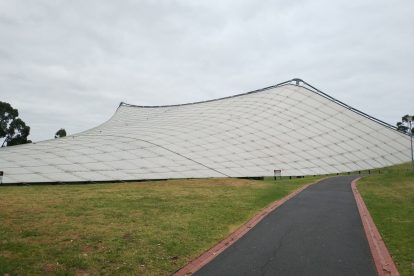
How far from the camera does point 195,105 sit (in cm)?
6178

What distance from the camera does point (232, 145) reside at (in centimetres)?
3862

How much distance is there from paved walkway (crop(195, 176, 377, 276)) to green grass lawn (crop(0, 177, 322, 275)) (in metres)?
1.01


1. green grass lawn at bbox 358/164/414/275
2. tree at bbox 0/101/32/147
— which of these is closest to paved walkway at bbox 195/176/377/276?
green grass lawn at bbox 358/164/414/275

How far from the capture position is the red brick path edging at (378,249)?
28.5 feet

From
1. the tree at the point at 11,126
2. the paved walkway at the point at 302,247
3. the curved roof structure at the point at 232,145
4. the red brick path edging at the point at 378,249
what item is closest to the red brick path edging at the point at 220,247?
the paved walkway at the point at 302,247

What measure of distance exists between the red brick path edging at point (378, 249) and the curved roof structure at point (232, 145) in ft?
Answer: 59.2

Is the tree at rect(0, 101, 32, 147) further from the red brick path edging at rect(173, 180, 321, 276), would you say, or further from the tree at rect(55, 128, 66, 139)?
the red brick path edging at rect(173, 180, 321, 276)

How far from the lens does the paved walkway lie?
29.2ft

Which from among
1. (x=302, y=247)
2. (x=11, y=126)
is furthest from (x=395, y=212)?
(x=11, y=126)

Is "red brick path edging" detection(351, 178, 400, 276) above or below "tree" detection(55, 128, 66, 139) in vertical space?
below

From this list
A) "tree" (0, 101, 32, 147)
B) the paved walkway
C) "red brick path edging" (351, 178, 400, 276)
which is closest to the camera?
"red brick path edging" (351, 178, 400, 276)

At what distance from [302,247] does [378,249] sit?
197 cm

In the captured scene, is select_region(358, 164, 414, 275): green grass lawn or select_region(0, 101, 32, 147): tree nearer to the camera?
select_region(358, 164, 414, 275): green grass lawn

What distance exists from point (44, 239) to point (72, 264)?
2.23m
